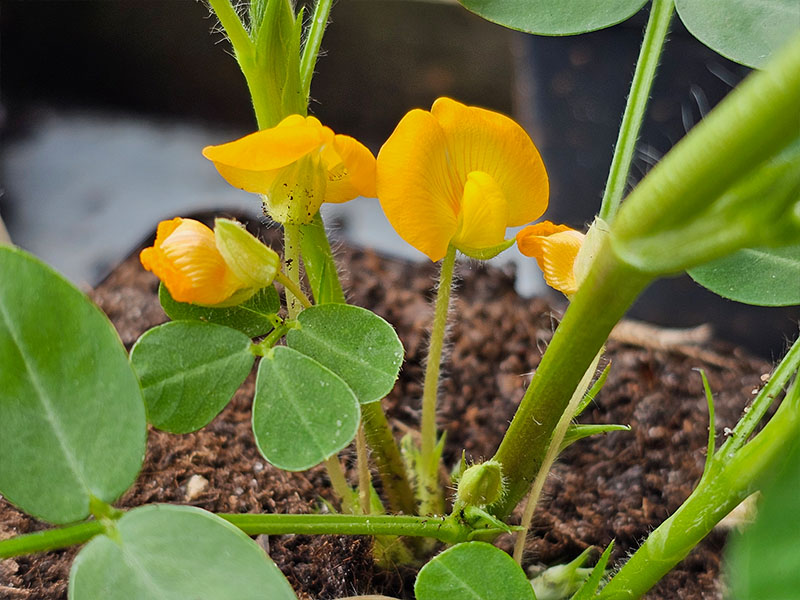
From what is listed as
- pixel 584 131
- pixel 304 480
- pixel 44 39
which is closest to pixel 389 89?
pixel 584 131

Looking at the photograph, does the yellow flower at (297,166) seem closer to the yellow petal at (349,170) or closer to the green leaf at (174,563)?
the yellow petal at (349,170)

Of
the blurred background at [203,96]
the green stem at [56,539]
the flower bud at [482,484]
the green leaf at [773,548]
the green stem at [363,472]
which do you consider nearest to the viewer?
the green leaf at [773,548]

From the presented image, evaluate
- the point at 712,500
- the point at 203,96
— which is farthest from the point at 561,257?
the point at 203,96

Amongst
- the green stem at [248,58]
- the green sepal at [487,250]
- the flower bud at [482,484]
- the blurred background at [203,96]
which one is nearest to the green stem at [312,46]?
the green stem at [248,58]

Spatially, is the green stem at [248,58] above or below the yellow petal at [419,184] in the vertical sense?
above

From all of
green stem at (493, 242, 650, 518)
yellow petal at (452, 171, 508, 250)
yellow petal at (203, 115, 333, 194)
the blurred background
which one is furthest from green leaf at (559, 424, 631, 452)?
the blurred background

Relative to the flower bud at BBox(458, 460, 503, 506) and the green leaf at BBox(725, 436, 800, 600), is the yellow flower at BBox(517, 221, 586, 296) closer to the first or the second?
the flower bud at BBox(458, 460, 503, 506)
